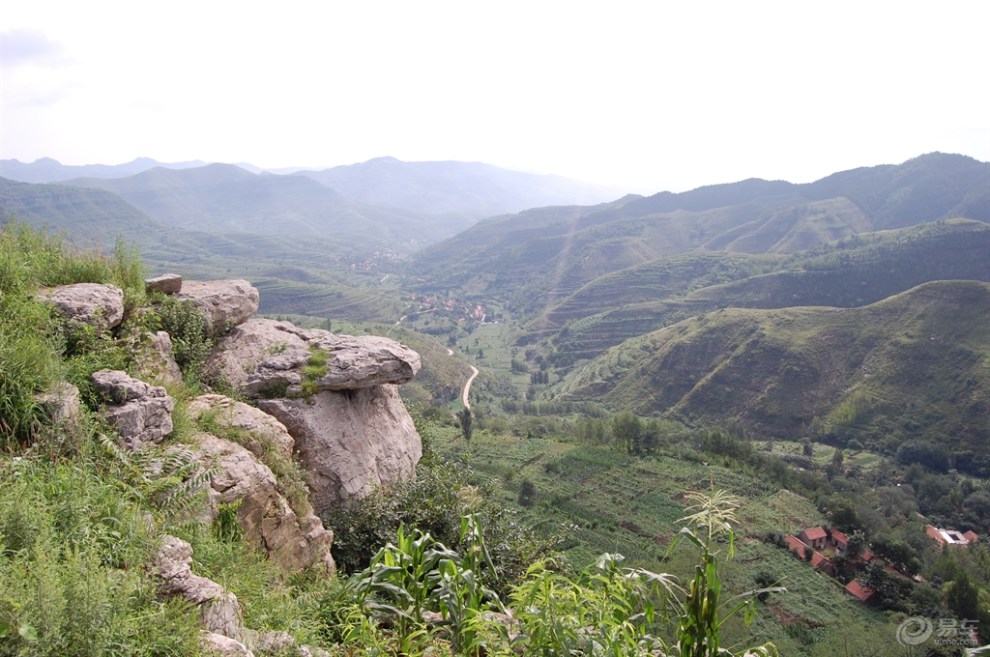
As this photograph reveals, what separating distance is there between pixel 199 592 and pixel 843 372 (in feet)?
344

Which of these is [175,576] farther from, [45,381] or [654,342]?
[654,342]

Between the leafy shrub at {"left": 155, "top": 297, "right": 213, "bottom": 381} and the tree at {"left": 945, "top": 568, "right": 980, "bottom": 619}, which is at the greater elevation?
the leafy shrub at {"left": 155, "top": 297, "right": 213, "bottom": 381}

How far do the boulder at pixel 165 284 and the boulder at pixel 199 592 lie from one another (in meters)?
6.57

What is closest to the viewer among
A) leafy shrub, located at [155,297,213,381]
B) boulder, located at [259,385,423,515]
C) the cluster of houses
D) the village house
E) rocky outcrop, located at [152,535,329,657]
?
rocky outcrop, located at [152,535,329,657]

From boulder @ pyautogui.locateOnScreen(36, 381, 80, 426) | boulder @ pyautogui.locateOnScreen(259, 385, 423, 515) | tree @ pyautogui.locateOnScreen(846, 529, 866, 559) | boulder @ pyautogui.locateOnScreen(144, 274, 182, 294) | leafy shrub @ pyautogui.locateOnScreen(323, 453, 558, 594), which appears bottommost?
tree @ pyautogui.locateOnScreen(846, 529, 866, 559)

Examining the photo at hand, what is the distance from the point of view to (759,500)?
49.8 meters

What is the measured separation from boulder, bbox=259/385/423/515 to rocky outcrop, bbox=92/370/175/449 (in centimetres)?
287

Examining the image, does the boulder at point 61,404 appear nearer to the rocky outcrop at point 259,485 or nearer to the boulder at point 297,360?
the rocky outcrop at point 259,485

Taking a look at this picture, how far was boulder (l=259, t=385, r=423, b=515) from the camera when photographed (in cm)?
880

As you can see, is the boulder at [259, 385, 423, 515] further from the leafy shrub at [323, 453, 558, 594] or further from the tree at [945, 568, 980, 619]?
the tree at [945, 568, 980, 619]

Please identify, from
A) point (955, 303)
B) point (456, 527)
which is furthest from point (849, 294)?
point (456, 527)

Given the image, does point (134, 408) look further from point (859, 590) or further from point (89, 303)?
point (859, 590)

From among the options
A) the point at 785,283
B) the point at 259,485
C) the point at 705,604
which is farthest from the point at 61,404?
the point at 785,283

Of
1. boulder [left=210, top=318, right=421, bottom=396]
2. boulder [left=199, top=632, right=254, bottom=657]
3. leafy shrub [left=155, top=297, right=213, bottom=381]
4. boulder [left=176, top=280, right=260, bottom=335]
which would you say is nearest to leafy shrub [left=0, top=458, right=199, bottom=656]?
boulder [left=199, top=632, right=254, bottom=657]
